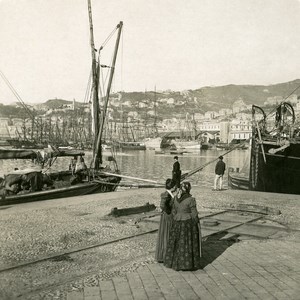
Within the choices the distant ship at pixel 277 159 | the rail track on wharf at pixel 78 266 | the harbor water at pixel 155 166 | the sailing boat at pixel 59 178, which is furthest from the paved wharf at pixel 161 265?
the harbor water at pixel 155 166

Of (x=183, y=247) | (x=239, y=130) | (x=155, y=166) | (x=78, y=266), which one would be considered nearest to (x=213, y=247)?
(x=183, y=247)

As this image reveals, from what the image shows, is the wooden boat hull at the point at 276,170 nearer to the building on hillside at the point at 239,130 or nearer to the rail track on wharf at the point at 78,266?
the rail track on wharf at the point at 78,266

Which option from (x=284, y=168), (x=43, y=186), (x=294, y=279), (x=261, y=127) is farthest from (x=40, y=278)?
(x=261, y=127)

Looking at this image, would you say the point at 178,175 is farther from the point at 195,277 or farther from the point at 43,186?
the point at 195,277

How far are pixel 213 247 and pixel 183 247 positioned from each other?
1970mm

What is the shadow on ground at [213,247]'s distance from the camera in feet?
25.4

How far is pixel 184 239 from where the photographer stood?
22.6 feet

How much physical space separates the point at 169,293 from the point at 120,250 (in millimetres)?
2691

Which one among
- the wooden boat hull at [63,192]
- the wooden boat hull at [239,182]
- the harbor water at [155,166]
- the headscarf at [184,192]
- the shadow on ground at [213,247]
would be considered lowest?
the harbor water at [155,166]

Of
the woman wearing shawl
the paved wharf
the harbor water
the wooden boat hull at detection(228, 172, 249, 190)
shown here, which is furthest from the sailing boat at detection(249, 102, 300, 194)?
the woman wearing shawl

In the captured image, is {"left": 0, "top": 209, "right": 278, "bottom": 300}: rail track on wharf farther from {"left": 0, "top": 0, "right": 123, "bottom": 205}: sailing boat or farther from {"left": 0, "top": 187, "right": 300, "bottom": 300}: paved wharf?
{"left": 0, "top": 0, "right": 123, "bottom": 205}: sailing boat

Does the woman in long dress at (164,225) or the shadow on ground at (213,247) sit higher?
the woman in long dress at (164,225)

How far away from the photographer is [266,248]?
28.6 ft

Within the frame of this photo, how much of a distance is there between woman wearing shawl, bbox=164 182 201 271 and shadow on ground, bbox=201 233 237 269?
446 mm
